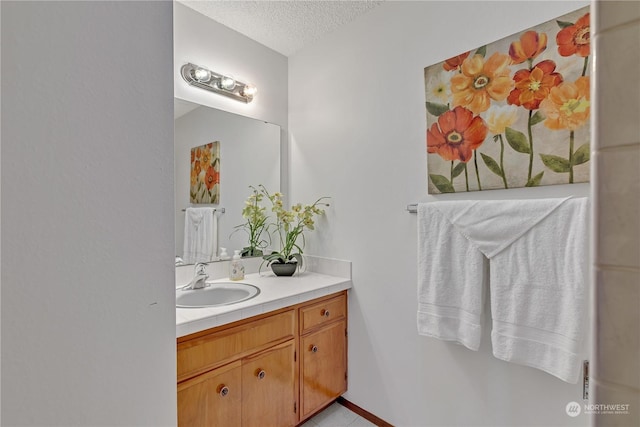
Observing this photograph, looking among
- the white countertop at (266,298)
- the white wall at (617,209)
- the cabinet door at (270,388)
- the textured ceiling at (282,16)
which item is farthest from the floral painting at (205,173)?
the white wall at (617,209)

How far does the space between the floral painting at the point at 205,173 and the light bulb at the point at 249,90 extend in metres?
0.39

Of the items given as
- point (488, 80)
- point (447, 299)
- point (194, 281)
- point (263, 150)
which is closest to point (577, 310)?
point (447, 299)

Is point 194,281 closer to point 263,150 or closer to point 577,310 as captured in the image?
point 263,150

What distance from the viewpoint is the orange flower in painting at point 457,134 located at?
1.37 metres

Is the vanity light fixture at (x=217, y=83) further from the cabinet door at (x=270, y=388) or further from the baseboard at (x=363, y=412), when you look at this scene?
the baseboard at (x=363, y=412)

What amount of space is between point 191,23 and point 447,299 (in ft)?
6.71

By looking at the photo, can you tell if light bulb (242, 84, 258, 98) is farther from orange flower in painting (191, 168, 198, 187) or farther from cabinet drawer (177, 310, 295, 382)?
cabinet drawer (177, 310, 295, 382)

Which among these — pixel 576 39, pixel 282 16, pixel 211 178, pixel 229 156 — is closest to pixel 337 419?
pixel 211 178

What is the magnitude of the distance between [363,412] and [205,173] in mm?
1755

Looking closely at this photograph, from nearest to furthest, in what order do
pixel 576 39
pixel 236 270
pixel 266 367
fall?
pixel 576 39 → pixel 266 367 → pixel 236 270

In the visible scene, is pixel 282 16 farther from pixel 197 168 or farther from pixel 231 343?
pixel 231 343

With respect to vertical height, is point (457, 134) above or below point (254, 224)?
above

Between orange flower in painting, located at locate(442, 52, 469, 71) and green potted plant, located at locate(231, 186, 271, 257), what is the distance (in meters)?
1.37

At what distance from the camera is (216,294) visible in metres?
Result: 1.72
